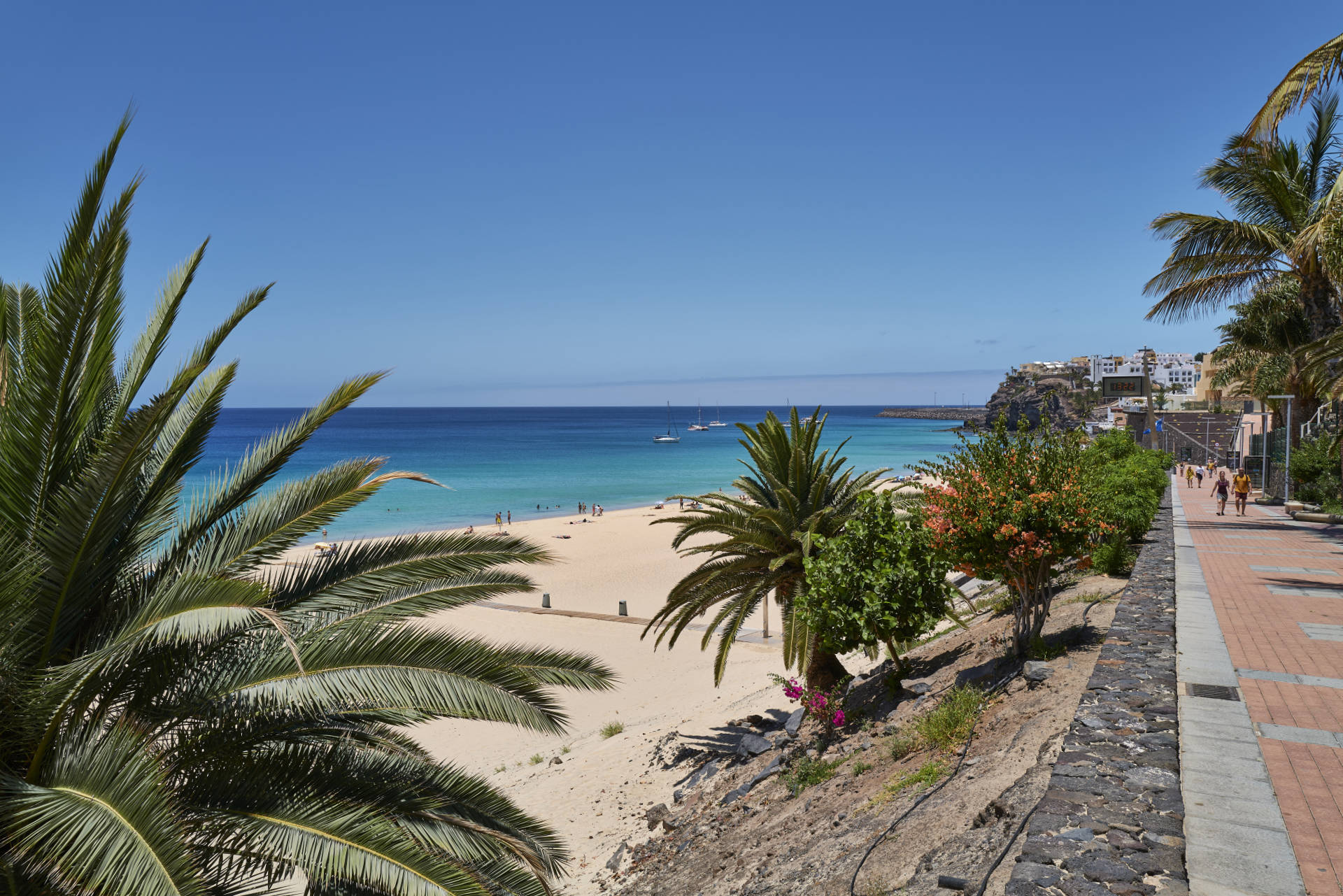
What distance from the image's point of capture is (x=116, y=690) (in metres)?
3.96

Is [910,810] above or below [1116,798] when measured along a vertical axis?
below

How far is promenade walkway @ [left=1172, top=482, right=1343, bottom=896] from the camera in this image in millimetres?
3629

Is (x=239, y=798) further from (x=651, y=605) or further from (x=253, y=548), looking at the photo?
(x=651, y=605)

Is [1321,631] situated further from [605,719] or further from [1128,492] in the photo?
[605,719]

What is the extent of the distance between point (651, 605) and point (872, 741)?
656 inches

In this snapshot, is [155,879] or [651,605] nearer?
[155,879]

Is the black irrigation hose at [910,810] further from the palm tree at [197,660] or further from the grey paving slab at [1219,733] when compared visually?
the palm tree at [197,660]

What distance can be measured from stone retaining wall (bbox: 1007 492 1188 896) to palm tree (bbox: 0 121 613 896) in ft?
9.41

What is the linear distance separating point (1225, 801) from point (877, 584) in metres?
4.17

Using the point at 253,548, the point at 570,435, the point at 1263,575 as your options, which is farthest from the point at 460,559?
the point at 570,435

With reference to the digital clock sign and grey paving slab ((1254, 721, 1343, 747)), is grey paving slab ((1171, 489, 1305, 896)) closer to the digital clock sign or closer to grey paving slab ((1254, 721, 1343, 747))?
grey paving slab ((1254, 721, 1343, 747))

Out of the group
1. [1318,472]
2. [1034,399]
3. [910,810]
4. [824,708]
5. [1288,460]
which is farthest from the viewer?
[1034,399]

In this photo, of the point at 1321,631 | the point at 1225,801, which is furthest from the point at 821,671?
the point at 1225,801

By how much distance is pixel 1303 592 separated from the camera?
1002 cm
